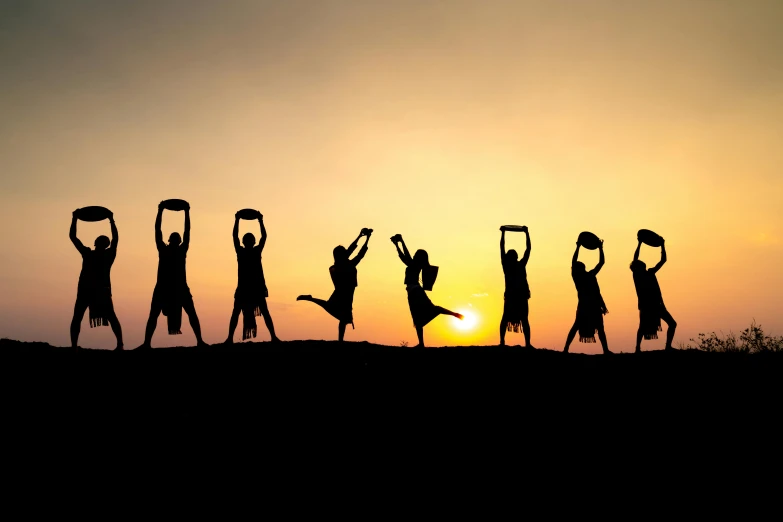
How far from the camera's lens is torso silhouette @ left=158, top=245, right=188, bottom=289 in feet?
A: 36.8

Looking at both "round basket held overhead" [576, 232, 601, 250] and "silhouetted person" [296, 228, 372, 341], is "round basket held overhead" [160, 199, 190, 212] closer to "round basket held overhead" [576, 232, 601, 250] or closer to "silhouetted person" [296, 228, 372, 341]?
"silhouetted person" [296, 228, 372, 341]

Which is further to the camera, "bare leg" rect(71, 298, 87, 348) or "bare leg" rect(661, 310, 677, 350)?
"bare leg" rect(661, 310, 677, 350)

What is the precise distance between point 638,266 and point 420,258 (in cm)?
511

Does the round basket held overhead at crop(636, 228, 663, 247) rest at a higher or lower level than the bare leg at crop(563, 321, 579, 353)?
higher

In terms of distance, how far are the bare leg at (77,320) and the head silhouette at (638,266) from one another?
464 inches

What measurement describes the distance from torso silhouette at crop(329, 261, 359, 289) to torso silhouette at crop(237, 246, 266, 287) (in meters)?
1.67

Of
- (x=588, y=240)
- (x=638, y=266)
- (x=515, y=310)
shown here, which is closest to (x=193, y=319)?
(x=515, y=310)

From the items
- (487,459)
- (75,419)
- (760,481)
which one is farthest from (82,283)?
(760,481)

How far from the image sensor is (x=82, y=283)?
1105 centimetres

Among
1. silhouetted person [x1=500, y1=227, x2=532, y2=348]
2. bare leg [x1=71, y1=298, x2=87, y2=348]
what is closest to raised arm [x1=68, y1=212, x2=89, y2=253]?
bare leg [x1=71, y1=298, x2=87, y2=348]

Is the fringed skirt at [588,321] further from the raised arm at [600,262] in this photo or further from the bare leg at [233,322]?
the bare leg at [233,322]

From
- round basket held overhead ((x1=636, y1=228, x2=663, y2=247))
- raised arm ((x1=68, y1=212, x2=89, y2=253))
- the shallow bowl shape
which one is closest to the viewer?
raised arm ((x1=68, y1=212, x2=89, y2=253))

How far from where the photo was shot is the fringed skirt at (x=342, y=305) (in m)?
12.5

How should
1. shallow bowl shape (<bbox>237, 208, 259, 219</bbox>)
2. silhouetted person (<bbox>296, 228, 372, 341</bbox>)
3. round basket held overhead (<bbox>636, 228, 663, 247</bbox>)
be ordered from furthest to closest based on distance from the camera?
1. round basket held overhead (<bbox>636, 228, 663, 247</bbox>)
2. silhouetted person (<bbox>296, 228, 372, 341</bbox>)
3. shallow bowl shape (<bbox>237, 208, 259, 219</bbox>)
